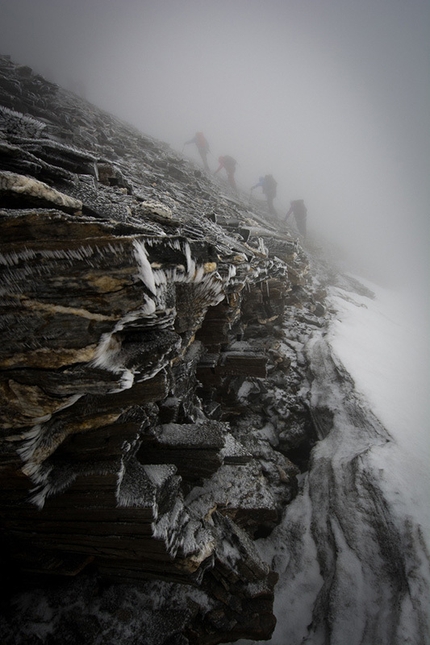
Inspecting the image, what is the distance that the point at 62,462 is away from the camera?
3.74 m

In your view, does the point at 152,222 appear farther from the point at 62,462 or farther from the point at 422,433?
the point at 422,433

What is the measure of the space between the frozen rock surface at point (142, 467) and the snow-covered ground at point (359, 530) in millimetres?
40

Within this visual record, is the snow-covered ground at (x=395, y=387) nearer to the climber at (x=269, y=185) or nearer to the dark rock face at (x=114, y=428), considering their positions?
the dark rock face at (x=114, y=428)

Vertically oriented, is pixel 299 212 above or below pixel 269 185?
below

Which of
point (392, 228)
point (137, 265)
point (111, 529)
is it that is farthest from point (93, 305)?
point (392, 228)

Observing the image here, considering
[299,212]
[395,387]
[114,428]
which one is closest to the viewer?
[114,428]

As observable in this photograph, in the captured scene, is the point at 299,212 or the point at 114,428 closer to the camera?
the point at 114,428

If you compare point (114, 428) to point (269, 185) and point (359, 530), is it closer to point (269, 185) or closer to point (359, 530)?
point (359, 530)

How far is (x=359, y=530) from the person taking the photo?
18.8 ft

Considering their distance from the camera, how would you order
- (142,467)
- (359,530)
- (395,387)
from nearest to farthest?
(142,467), (359,530), (395,387)

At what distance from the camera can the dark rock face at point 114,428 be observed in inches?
97.2

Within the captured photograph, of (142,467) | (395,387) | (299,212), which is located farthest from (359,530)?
(299,212)

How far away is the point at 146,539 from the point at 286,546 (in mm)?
4446

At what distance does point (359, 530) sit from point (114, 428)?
6.25 metres
